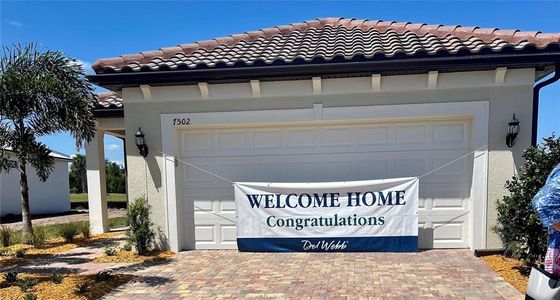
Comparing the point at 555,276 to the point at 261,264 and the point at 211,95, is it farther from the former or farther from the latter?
the point at 211,95

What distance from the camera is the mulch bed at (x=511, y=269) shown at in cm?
424

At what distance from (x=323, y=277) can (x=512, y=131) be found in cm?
387

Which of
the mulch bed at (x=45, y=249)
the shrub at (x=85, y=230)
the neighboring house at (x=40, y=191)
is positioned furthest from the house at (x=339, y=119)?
the neighboring house at (x=40, y=191)

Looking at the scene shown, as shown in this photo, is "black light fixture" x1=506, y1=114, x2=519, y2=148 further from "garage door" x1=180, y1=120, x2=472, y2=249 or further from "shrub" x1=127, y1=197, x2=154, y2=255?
"shrub" x1=127, y1=197, x2=154, y2=255

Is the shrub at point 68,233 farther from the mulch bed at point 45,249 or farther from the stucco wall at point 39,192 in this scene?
the stucco wall at point 39,192

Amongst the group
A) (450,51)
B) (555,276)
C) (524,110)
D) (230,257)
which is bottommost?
(230,257)

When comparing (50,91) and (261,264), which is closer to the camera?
(261,264)

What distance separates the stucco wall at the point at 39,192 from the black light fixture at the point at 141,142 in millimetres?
12853

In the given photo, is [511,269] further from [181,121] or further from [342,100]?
[181,121]

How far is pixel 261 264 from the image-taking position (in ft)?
17.4

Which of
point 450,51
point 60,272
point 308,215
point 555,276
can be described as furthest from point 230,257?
point 450,51

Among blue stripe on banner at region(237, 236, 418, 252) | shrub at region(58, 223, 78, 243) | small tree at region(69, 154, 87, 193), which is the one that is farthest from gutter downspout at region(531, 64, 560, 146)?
small tree at region(69, 154, 87, 193)

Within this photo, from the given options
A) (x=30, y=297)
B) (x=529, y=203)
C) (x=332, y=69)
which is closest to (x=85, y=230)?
(x=30, y=297)

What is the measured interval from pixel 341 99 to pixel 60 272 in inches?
214
